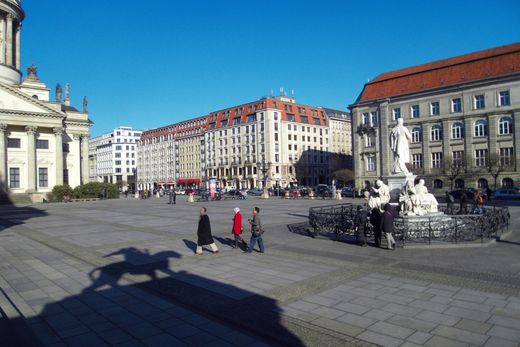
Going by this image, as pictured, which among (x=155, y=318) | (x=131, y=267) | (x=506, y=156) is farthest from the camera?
(x=506, y=156)

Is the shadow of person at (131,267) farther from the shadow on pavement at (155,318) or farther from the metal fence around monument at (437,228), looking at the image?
the metal fence around monument at (437,228)

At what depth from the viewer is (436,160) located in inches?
2324

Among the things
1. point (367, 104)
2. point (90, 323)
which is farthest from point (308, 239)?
point (367, 104)

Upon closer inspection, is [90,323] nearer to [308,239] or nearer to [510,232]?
[308,239]

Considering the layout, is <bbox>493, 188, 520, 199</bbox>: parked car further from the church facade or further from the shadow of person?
the church facade

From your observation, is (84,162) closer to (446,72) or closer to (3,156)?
(3,156)

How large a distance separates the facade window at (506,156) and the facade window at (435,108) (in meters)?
10.4

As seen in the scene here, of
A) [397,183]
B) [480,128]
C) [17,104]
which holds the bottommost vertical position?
[397,183]

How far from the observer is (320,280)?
8.98 metres

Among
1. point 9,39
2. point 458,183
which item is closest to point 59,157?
point 9,39

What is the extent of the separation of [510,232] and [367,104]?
53.3 metres

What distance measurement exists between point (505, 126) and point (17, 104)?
6530cm

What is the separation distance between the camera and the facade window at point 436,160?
58.6 meters

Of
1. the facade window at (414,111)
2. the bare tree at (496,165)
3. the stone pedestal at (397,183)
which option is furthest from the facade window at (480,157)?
the stone pedestal at (397,183)
